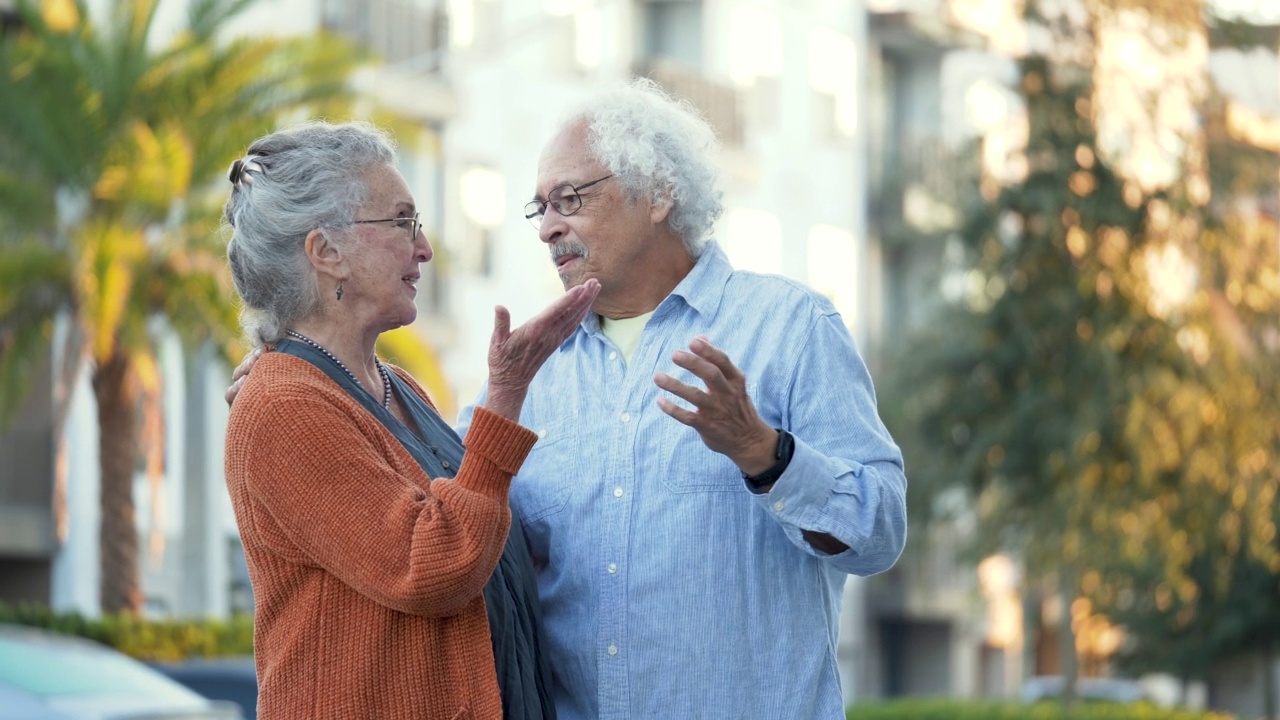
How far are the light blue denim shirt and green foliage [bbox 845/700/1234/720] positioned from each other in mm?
13673

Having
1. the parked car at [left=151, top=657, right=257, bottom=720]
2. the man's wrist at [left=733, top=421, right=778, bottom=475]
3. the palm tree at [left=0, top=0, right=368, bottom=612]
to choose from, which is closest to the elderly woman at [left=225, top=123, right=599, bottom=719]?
the man's wrist at [left=733, top=421, right=778, bottom=475]

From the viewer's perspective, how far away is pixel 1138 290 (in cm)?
1583

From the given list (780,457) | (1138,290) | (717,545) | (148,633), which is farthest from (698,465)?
(148,633)

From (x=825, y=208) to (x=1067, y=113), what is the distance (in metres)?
22.8

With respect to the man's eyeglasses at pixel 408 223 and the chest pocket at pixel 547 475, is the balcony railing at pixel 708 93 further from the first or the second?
the man's eyeglasses at pixel 408 223

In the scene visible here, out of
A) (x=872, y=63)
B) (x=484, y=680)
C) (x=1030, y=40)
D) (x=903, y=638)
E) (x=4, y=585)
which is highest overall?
(x=872, y=63)

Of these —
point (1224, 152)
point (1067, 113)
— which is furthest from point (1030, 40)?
point (1224, 152)

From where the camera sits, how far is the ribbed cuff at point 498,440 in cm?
393

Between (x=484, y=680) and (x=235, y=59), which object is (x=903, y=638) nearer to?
(x=235, y=59)

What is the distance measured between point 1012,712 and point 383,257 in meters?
14.6

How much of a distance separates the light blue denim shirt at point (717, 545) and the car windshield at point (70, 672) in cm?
609

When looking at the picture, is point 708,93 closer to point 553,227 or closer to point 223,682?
point 223,682

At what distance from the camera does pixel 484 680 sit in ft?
13.1

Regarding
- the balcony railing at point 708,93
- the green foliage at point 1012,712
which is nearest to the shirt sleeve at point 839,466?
the green foliage at point 1012,712
